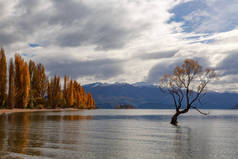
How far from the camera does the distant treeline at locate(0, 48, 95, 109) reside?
7688 centimetres

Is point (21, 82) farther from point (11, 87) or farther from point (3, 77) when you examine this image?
point (3, 77)

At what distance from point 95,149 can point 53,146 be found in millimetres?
3024

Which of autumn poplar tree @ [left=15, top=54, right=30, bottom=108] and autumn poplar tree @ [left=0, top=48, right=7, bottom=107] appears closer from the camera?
autumn poplar tree @ [left=0, top=48, right=7, bottom=107]

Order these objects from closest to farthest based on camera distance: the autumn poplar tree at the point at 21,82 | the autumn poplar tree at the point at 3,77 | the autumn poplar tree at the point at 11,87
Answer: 1. the autumn poplar tree at the point at 3,77
2. the autumn poplar tree at the point at 11,87
3. the autumn poplar tree at the point at 21,82

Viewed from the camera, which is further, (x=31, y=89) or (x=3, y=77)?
(x=31, y=89)

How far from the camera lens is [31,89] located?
98625 mm

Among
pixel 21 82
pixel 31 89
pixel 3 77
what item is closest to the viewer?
pixel 3 77

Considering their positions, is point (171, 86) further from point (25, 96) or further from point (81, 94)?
point (81, 94)

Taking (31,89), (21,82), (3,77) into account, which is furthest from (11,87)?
(31,89)

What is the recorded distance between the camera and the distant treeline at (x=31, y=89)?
76875 mm

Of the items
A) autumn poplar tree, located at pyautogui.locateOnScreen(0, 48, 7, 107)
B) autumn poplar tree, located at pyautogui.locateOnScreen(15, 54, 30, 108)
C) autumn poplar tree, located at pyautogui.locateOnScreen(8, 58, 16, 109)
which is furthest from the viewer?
autumn poplar tree, located at pyautogui.locateOnScreen(15, 54, 30, 108)

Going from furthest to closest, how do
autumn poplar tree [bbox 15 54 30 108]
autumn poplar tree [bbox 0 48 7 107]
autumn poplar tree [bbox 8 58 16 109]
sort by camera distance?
autumn poplar tree [bbox 15 54 30 108] → autumn poplar tree [bbox 8 58 16 109] → autumn poplar tree [bbox 0 48 7 107]

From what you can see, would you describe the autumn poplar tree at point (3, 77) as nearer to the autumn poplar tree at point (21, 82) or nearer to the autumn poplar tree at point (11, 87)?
the autumn poplar tree at point (11, 87)

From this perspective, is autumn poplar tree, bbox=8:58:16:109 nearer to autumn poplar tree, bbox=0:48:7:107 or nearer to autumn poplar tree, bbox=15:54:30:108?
autumn poplar tree, bbox=0:48:7:107
